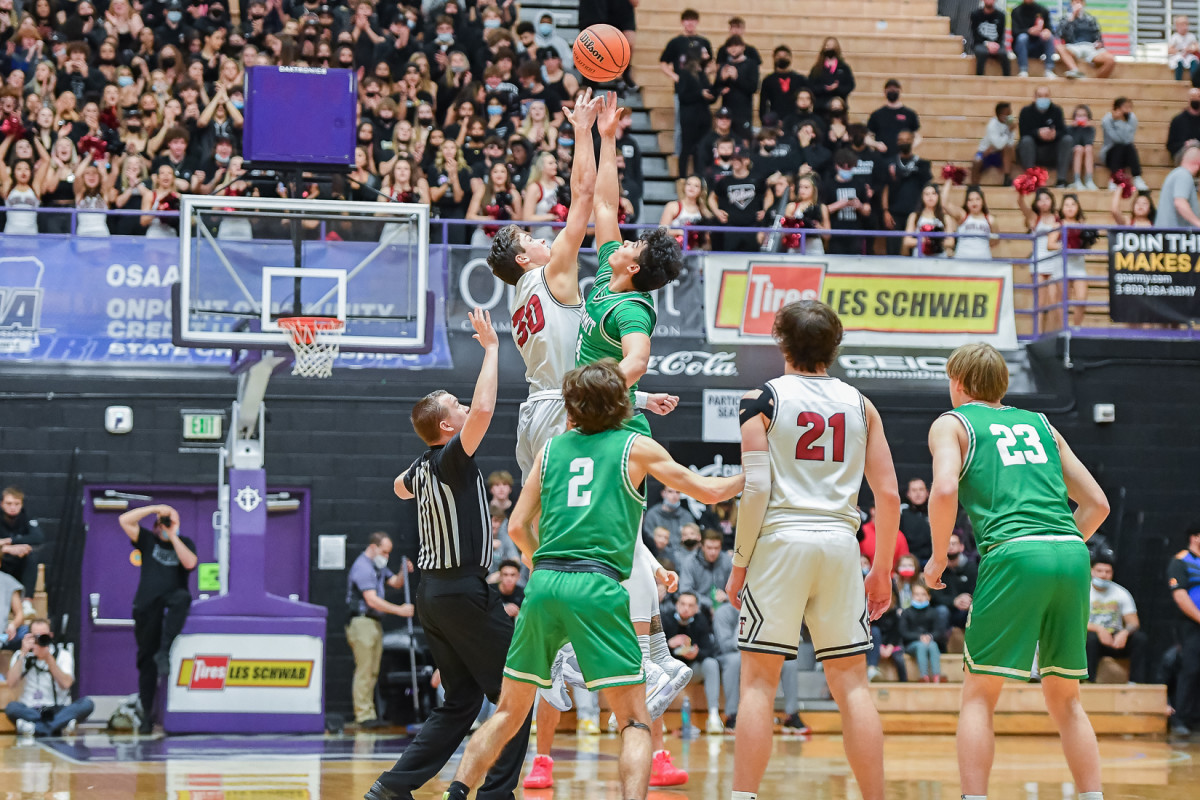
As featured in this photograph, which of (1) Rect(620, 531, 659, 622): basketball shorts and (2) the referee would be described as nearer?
(2) the referee

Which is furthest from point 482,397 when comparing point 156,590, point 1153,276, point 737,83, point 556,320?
point 737,83

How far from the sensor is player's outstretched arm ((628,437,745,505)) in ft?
19.0

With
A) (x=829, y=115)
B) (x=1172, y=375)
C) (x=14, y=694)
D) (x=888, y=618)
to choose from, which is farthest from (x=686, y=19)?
(x=14, y=694)

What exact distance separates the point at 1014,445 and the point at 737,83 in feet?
41.7

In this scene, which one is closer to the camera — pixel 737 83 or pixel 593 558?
pixel 593 558

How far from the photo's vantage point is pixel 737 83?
715 inches

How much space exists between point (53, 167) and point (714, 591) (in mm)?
7762

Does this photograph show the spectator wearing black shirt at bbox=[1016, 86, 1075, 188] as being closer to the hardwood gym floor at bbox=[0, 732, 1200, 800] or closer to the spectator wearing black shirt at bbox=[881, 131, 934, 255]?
the spectator wearing black shirt at bbox=[881, 131, 934, 255]

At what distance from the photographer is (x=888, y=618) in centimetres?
1366

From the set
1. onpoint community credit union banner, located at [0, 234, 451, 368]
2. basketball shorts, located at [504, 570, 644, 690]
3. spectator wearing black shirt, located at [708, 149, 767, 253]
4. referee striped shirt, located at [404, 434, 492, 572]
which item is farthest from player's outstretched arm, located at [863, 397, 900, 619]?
spectator wearing black shirt, located at [708, 149, 767, 253]

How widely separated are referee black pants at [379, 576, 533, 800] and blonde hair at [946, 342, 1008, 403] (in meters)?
2.29

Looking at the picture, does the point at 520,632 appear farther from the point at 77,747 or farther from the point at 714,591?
the point at 714,591

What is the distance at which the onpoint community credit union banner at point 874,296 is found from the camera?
15000 millimetres

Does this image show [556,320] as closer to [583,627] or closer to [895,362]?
[583,627]
